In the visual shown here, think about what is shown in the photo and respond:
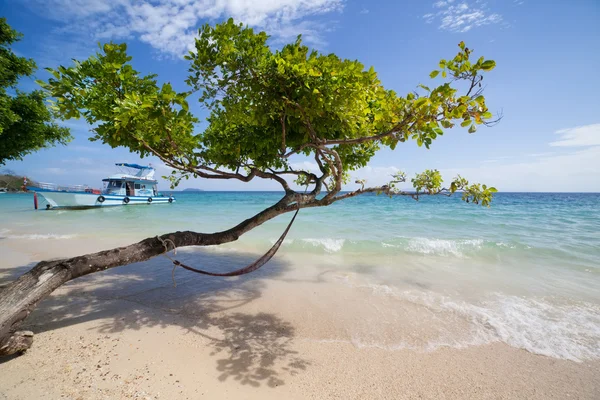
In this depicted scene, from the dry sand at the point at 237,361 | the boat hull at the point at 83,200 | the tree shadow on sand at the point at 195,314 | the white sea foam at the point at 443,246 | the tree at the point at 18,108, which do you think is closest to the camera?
the dry sand at the point at 237,361

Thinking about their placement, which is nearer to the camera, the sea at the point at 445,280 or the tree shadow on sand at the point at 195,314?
the tree shadow on sand at the point at 195,314

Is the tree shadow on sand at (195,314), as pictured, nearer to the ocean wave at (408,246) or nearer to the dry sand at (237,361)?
the dry sand at (237,361)

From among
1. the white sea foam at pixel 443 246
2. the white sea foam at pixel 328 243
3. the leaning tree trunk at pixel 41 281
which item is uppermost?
the leaning tree trunk at pixel 41 281

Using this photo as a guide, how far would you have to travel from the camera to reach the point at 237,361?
119 inches

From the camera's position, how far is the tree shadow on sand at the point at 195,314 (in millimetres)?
3031

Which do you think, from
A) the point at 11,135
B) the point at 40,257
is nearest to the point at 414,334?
the point at 40,257

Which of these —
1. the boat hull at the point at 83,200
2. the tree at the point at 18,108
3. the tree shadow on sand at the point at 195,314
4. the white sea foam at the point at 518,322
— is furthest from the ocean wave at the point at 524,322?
the boat hull at the point at 83,200

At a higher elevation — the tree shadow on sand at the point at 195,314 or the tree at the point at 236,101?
the tree at the point at 236,101

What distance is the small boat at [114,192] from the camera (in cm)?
2342

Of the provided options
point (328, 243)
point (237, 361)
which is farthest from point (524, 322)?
point (328, 243)

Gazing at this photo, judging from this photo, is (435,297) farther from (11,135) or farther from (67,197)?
(67,197)

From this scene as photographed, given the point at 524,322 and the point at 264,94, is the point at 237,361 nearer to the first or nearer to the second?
the point at 264,94

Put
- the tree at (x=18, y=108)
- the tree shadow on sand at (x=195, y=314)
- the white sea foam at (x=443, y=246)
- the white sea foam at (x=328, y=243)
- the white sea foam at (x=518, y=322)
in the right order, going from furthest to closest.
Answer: the white sea foam at (x=328, y=243)
the white sea foam at (x=443, y=246)
the tree at (x=18, y=108)
the white sea foam at (x=518, y=322)
the tree shadow on sand at (x=195, y=314)

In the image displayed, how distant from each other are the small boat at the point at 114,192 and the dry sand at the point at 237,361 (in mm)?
24697
